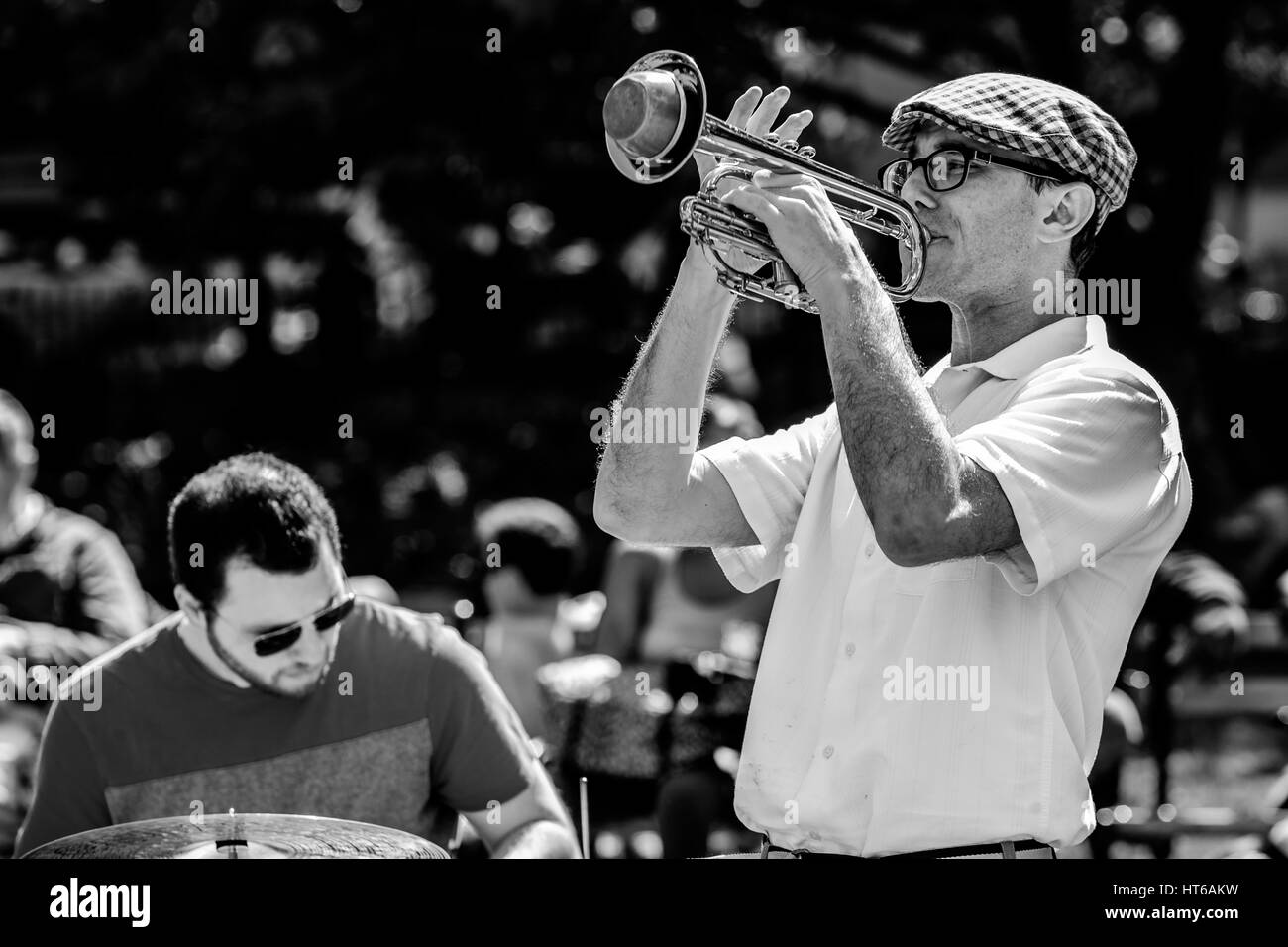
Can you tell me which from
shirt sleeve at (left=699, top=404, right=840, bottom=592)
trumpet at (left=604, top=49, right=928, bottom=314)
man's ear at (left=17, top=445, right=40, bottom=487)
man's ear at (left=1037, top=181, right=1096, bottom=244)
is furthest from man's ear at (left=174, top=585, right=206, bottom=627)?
man's ear at (left=17, top=445, right=40, bottom=487)

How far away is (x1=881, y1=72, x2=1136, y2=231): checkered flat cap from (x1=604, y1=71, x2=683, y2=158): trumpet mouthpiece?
1.17 ft

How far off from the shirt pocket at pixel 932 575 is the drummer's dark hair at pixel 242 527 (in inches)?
55.8

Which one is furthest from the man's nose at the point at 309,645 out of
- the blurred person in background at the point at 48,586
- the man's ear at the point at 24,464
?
the man's ear at the point at 24,464

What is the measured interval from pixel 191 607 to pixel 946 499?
179 cm

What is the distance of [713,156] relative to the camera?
2699 mm

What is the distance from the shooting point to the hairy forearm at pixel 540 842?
10.6ft

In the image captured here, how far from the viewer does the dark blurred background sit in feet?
23.8

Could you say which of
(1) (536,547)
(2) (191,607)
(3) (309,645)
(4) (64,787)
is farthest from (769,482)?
(1) (536,547)

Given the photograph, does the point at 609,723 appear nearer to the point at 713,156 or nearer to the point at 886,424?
the point at 713,156

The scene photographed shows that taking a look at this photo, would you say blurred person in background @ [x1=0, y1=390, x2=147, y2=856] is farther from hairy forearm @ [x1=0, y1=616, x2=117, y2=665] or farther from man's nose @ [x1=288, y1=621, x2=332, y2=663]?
man's nose @ [x1=288, y1=621, x2=332, y2=663]

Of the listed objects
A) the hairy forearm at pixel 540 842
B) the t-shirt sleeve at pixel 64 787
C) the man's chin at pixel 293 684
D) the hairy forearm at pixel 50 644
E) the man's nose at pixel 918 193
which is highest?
the man's nose at pixel 918 193

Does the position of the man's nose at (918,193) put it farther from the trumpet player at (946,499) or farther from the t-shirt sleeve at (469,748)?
the t-shirt sleeve at (469,748)

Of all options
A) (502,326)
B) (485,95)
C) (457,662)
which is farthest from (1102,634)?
(502,326)

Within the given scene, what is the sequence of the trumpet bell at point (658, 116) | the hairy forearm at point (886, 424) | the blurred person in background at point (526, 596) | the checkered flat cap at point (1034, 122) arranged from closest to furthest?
the hairy forearm at point (886, 424) < the checkered flat cap at point (1034, 122) < the trumpet bell at point (658, 116) < the blurred person in background at point (526, 596)
